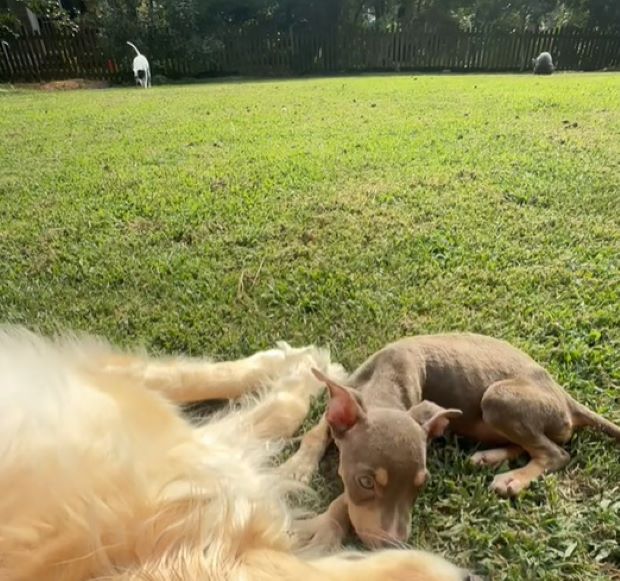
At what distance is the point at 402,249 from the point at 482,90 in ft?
26.7

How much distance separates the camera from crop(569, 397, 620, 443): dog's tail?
6.13 ft

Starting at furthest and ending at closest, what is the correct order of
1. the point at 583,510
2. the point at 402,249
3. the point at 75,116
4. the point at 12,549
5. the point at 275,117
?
the point at 75,116 → the point at 275,117 → the point at 402,249 → the point at 583,510 → the point at 12,549

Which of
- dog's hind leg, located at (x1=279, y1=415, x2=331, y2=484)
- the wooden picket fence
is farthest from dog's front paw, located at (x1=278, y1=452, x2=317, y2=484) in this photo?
the wooden picket fence

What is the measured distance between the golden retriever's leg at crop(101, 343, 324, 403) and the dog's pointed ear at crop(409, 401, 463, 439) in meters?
0.57

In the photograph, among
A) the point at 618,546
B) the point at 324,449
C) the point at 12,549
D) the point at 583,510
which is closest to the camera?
the point at 12,549

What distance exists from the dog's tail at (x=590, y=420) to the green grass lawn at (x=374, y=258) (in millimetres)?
34

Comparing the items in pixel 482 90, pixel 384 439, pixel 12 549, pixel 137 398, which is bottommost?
pixel 482 90

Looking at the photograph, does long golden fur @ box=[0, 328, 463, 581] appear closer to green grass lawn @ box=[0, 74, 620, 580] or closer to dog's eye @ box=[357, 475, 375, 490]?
dog's eye @ box=[357, 475, 375, 490]

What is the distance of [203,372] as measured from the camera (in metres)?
2.14

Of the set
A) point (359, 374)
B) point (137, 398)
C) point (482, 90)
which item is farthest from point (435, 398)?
point (482, 90)

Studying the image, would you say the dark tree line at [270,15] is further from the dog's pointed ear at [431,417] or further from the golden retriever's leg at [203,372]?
the dog's pointed ear at [431,417]

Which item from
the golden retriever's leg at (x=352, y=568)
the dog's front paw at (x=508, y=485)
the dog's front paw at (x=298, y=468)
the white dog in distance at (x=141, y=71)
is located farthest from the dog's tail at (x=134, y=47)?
the golden retriever's leg at (x=352, y=568)

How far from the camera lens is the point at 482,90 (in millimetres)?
10289

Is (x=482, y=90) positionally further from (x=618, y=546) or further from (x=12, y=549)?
(x=12, y=549)
